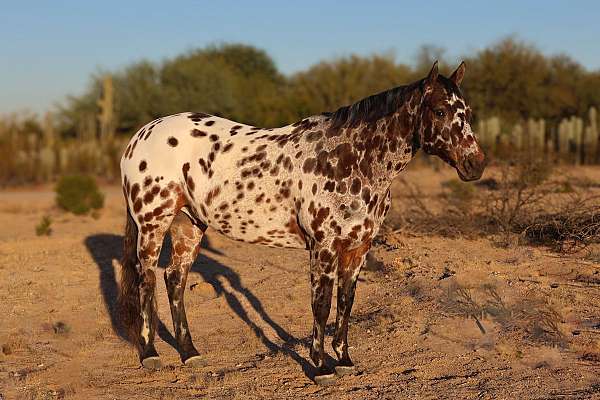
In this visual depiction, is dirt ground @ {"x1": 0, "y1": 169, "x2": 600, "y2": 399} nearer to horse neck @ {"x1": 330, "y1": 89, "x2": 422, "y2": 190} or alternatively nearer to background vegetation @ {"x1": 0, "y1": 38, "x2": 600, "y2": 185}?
horse neck @ {"x1": 330, "y1": 89, "x2": 422, "y2": 190}

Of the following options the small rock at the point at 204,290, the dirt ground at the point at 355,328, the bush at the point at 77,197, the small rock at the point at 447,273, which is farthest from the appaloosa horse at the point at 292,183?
the bush at the point at 77,197

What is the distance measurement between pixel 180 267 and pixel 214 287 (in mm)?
2133

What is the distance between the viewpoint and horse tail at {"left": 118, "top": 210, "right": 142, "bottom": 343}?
652 cm

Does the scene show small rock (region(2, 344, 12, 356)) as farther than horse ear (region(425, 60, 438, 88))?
Yes

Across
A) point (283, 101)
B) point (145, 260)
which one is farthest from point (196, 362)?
point (283, 101)

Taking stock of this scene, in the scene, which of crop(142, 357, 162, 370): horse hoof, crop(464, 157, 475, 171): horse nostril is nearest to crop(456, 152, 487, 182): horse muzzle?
crop(464, 157, 475, 171): horse nostril

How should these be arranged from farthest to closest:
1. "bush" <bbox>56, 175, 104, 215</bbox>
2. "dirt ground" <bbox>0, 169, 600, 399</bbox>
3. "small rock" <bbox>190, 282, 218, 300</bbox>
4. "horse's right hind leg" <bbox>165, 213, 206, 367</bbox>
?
"bush" <bbox>56, 175, 104, 215</bbox>, "small rock" <bbox>190, 282, 218, 300</bbox>, "horse's right hind leg" <bbox>165, 213, 206, 367</bbox>, "dirt ground" <bbox>0, 169, 600, 399</bbox>

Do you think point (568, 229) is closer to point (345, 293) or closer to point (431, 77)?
point (345, 293)

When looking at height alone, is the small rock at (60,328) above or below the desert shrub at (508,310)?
below

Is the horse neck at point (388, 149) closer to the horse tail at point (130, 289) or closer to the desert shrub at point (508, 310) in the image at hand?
the desert shrub at point (508, 310)

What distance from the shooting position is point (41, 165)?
2697 cm

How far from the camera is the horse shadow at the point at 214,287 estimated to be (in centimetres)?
670

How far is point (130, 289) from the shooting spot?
21.6 ft

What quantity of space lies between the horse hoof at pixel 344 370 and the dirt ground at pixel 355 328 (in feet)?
0.24
